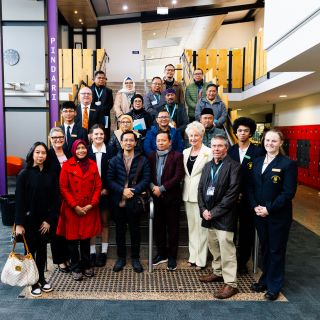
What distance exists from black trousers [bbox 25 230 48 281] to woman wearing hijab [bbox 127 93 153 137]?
2.03 meters

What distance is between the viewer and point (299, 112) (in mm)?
10734

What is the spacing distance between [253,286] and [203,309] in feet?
2.22

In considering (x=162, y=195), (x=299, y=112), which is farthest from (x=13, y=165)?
(x=299, y=112)

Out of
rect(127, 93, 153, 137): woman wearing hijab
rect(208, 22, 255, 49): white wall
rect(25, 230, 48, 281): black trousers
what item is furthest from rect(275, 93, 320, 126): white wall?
rect(25, 230, 48, 281): black trousers

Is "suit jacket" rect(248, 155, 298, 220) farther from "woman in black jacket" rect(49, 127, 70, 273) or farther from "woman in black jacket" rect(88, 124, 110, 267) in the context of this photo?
"woman in black jacket" rect(49, 127, 70, 273)

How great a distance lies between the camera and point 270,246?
3117mm

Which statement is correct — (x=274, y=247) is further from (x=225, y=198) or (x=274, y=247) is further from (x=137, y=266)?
(x=137, y=266)

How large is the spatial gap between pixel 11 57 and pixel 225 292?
829 centimetres

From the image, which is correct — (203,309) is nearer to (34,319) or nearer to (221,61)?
(34,319)

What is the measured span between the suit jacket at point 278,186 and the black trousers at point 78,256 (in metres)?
1.83

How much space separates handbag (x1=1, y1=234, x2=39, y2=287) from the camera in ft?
9.69

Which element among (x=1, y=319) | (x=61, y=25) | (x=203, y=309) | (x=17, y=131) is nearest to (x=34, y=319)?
(x=1, y=319)

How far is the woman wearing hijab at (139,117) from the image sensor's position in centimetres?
461

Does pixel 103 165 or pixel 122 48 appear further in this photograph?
pixel 122 48
